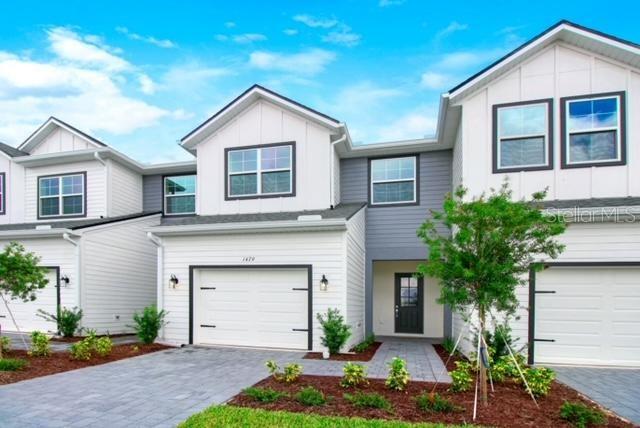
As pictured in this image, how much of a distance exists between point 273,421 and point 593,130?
873 cm

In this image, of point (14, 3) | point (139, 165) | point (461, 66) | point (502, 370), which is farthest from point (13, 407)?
point (461, 66)

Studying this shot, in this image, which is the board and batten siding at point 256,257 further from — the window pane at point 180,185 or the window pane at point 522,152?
the window pane at point 522,152

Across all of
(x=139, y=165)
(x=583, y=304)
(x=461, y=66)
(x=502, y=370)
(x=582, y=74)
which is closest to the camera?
(x=502, y=370)

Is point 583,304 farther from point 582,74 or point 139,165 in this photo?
point 139,165

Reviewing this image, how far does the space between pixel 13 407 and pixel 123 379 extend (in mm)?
1665

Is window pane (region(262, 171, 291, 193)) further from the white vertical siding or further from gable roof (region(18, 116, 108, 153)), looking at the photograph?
gable roof (region(18, 116, 108, 153))

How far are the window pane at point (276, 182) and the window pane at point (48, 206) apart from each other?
8.03 meters

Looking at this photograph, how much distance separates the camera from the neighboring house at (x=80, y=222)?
433 inches

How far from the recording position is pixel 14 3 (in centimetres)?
1045

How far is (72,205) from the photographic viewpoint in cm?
1299

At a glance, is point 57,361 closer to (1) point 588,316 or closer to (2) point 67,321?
(2) point 67,321

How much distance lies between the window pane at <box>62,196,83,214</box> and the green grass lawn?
36.1ft

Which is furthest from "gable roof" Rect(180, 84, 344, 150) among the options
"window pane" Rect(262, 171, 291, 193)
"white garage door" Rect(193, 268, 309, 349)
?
"white garage door" Rect(193, 268, 309, 349)

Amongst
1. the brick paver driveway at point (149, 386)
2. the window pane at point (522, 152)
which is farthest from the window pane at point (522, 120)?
the brick paver driveway at point (149, 386)
